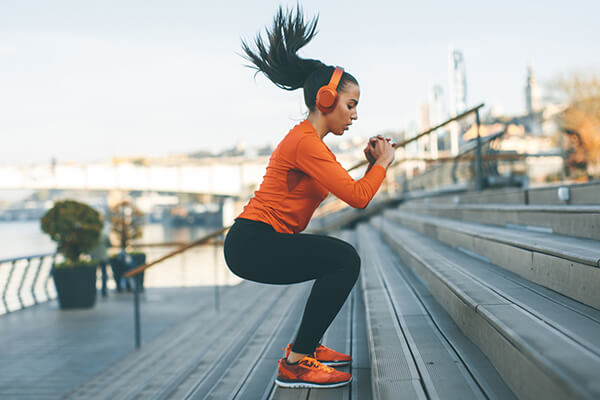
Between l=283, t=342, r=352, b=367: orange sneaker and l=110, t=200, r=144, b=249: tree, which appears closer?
l=283, t=342, r=352, b=367: orange sneaker

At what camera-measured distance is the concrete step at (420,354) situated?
64.6 inches

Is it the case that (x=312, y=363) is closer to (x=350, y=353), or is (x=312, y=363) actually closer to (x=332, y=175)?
(x=350, y=353)

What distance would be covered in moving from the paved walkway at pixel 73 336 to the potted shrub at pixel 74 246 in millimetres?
246

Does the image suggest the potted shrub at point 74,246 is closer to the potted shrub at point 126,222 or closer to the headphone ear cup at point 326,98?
the potted shrub at point 126,222

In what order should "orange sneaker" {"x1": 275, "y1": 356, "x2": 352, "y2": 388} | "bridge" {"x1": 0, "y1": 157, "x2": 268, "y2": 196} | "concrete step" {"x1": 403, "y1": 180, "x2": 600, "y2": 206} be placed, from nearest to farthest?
1. "orange sneaker" {"x1": 275, "y1": 356, "x2": 352, "y2": 388}
2. "concrete step" {"x1": 403, "y1": 180, "x2": 600, "y2": 206}
3. "bridge" {"x1": 0, "y1": 157, "x2": 268, "y2": 196}

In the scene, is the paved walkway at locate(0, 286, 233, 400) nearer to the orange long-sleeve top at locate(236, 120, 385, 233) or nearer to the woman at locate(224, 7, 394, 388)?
the woman at locate(224, 7, 394, 388)

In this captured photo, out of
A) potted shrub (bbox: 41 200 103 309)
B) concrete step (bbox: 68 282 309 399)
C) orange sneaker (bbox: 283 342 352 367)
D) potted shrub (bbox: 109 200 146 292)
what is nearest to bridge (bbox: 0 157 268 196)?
potted shrub (bbox: 109 200 146 292)

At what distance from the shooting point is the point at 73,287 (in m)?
6.92

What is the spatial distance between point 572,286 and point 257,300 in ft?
13.9

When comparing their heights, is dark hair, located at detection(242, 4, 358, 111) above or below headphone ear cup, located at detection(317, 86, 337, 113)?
above

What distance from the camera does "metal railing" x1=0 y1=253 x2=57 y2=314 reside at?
23.9 ft

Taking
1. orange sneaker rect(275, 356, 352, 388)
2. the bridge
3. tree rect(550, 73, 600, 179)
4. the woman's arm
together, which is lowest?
orange sneaker rect(275, 356, 352, 388)

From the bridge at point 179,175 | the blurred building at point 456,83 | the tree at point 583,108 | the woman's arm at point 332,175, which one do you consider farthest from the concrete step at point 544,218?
the bridge at point 179,175

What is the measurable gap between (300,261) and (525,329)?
0.82m
